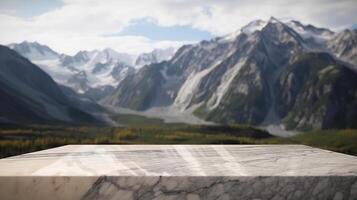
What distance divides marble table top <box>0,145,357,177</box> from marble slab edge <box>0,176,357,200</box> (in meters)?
0.11

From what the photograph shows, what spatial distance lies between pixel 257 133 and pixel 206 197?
178124 millimetres

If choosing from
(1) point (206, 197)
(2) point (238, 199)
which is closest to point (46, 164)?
(1) point (206, 197)

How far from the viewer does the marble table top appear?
21.2ft

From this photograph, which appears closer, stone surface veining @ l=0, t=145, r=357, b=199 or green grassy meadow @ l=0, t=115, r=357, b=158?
stone surface veining @ l=0, t=145, r=357, b=199

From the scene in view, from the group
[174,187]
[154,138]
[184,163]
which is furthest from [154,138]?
[174,187]

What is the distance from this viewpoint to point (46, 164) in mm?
7121

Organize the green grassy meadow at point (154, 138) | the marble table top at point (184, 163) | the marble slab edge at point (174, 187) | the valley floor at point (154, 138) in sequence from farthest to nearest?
the green grassy meadow at point (154, 138)
the valley floor at point (154, 138)
the marble table top at point (184, 163)
the marble slab edge at point (174, 187)

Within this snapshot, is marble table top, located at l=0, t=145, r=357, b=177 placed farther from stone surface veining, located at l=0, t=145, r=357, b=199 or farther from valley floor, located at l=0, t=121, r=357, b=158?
valley floor, located at l=0, t=121, r=357, b=158

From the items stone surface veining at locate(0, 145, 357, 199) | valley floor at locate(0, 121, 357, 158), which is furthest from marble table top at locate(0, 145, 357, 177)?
valley floor at locate(0, 121, 357, 158)

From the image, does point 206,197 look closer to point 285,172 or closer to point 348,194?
point 285,172

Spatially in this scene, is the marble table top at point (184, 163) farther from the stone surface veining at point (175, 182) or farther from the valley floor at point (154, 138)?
the valley floor at point (154, 138)

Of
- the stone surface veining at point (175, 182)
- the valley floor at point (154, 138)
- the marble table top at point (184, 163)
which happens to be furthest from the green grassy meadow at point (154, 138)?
the stone surface veining at point (175, 182)

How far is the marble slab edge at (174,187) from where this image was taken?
6.18m

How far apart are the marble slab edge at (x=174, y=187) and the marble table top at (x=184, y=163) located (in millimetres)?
106
